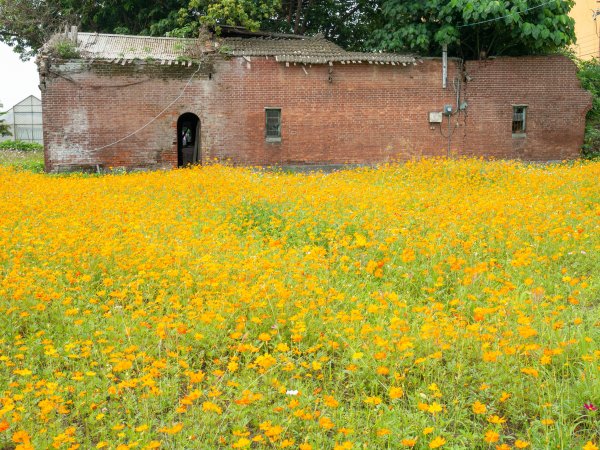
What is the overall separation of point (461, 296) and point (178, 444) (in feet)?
9.79

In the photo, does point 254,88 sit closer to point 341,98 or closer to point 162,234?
point 341,98

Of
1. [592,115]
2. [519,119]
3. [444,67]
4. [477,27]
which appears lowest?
[519,119]

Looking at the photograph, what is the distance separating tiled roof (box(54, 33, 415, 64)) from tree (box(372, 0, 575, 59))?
4.70 feet

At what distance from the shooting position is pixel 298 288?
4809mm

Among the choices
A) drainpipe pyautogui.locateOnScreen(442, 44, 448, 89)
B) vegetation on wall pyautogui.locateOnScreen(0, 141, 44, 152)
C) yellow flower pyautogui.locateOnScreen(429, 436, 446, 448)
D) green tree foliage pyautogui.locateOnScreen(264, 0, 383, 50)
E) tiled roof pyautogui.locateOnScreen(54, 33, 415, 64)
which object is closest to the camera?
yellow flower pyautogui.locateOnScreen(429, 436, 446, 448)

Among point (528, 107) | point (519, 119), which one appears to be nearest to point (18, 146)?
point (519, 119)

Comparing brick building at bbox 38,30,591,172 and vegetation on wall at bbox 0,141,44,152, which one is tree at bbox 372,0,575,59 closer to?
brick building at bbox 38,30,591,172

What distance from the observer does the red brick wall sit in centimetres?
1838

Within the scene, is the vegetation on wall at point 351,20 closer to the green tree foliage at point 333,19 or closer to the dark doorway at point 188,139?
the green tree foliage at point 333,19

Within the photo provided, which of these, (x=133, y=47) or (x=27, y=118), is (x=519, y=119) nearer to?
(x=133, y=47)

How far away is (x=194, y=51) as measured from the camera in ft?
62.2

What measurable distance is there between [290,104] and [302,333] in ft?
51.8

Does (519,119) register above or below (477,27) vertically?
below

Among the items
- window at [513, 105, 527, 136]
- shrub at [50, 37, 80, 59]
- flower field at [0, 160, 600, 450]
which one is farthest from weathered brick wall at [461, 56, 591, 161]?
flower field at [0, 160, 600, 450]
